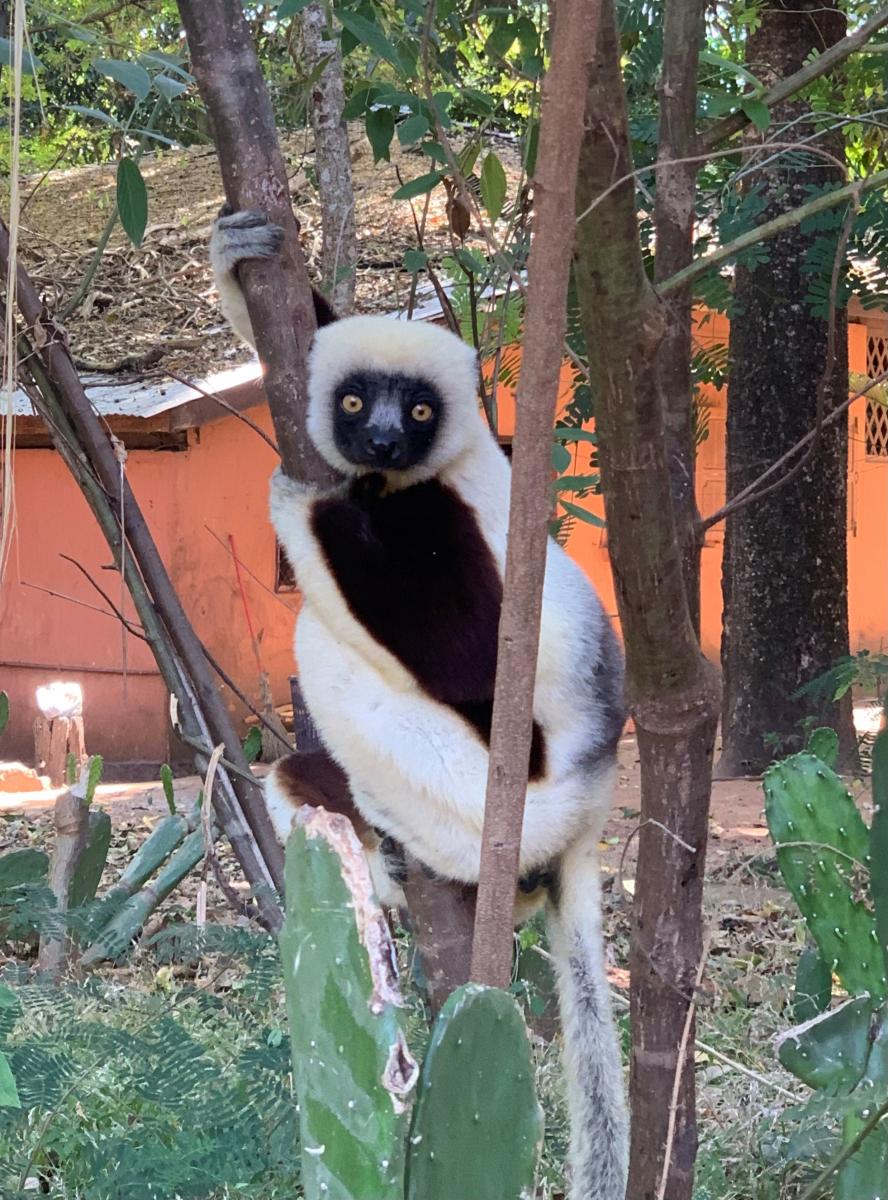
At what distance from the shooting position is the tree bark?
1.50 meters

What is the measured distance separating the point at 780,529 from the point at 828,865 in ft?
20.7

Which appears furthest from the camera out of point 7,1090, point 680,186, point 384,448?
point 384,448

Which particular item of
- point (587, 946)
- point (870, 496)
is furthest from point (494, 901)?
point (870, 496)

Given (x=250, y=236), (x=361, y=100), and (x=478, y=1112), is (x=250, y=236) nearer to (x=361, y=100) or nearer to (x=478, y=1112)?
(x=361, y=100)

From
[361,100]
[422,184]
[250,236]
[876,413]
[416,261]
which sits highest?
[876,413]

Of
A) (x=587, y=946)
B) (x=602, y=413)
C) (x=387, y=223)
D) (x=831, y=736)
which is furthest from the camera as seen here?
(x=387, y=223)

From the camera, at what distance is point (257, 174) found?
2.52 metres

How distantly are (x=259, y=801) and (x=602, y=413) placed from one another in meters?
2.23

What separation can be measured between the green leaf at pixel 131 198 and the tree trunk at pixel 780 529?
6.01 metres

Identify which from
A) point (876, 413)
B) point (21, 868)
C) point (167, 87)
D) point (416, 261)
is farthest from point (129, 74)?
point (876, 413)

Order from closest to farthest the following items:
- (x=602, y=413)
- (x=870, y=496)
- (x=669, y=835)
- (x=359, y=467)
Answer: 1. (x=602, y=413)
2. (x=669, y=835)
3. (x=359, y=467)
4. (x=870, y=496)

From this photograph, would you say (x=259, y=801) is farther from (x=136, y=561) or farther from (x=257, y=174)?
(x=257, y=174)

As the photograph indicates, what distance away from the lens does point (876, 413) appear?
45.6 feet

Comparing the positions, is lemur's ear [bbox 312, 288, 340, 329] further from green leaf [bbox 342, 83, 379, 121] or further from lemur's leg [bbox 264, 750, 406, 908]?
lemur's leg [bbox 264, 750, 406, 908]
